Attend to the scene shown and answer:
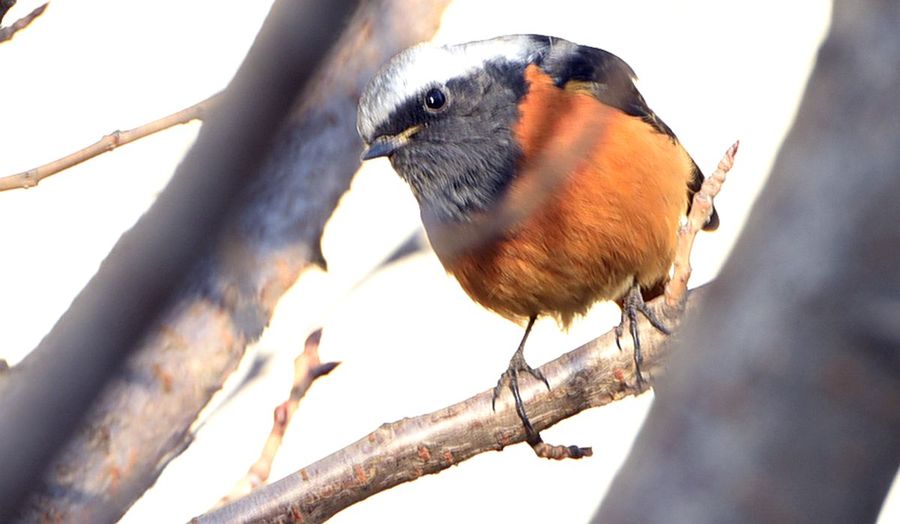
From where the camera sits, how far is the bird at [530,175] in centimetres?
266

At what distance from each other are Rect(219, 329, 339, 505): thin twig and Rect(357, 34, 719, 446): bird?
660 millimetres

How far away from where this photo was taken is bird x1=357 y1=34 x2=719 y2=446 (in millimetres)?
2658

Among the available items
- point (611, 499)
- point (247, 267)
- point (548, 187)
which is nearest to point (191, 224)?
point (611, 499)

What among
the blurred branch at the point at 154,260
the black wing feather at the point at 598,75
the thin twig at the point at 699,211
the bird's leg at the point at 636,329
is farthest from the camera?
the black wing feather at the point at 598,75

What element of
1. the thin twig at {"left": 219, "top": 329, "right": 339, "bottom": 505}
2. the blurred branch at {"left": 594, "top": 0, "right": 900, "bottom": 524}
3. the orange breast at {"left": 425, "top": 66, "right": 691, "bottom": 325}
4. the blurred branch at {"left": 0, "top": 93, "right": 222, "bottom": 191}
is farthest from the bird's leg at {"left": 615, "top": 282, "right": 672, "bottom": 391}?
the blurred branch at {"left": 594, "top": 0, "right": 900, "bottom": 524}

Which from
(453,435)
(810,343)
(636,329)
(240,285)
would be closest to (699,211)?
(636,329)

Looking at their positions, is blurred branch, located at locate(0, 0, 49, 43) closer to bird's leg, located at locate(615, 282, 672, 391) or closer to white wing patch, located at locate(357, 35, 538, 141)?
white wing patch, located at locate(357, 35, 538, 141)

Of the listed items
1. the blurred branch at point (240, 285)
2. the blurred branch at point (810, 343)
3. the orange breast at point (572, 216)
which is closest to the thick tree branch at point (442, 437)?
the blurred branch at point (240, 285)

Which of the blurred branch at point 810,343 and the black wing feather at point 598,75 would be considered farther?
the black wing feather at point 598,75

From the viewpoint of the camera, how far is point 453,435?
2201 millimetres

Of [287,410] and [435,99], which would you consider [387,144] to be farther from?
[287,410]

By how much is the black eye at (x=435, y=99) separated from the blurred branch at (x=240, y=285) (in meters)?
0.18

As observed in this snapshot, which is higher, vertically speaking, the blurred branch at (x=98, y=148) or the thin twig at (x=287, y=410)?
the blurred branch at (x=98, y=148)

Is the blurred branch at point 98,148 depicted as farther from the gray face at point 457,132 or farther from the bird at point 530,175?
the gray face at point 457,132
